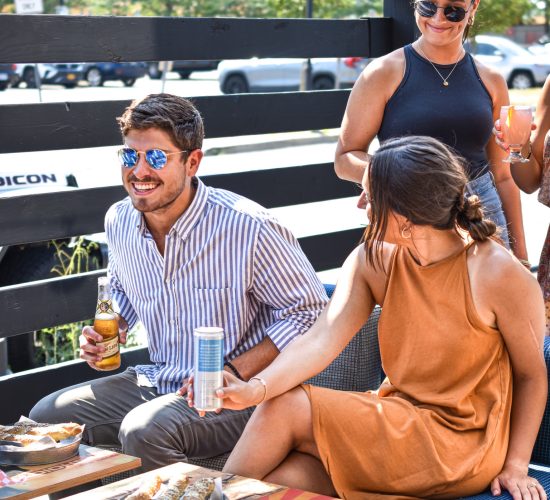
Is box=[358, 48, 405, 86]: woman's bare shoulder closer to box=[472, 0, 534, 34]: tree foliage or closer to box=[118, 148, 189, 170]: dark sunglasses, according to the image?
box=[118, 148, 189, 170]: dark sunglasses

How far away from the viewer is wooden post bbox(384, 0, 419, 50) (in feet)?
20.7

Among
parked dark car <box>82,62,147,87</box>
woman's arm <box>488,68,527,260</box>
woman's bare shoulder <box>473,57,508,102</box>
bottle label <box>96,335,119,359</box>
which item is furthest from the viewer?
parked dark car <box>82,62,147,87</box>

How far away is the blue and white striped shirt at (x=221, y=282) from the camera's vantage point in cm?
358

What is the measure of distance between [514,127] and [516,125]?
1cm

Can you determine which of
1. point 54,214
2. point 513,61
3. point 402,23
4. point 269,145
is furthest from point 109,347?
point 513,61

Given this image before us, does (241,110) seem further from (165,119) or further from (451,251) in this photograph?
(451,251)

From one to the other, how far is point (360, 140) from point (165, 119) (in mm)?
959

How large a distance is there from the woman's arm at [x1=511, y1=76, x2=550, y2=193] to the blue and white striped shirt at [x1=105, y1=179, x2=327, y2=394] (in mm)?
1071

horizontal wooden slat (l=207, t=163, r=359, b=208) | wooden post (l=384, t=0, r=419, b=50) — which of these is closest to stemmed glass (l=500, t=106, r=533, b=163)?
horizontal wooden slat (l=207, t=163, r=359, b=208)

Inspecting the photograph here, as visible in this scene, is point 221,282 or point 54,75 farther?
point 54,75

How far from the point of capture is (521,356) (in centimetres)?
302

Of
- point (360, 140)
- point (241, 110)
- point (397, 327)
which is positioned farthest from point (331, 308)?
point (241, 110)

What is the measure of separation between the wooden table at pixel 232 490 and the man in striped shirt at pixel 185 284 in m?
0.60

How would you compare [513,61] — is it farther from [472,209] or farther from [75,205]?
[472,209]
